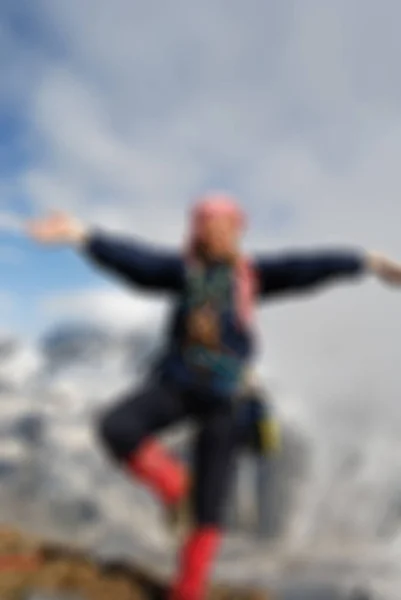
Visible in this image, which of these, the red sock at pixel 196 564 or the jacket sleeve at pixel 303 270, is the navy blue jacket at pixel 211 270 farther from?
the red sock at pixel 196 564

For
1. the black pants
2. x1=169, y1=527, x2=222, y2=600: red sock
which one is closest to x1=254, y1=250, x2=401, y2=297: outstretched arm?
the black pants

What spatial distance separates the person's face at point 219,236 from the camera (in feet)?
25.5

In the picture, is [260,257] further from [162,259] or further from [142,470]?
[142,470]

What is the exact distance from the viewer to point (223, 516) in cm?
784

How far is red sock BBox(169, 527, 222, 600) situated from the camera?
7578mm

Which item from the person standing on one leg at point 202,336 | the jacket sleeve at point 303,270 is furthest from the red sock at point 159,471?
the jacket sleeve at point 303,270

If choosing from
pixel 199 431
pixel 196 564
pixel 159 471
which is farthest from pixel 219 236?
pixel 196 564

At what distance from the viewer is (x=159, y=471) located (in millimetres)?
7801

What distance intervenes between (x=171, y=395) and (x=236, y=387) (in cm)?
63

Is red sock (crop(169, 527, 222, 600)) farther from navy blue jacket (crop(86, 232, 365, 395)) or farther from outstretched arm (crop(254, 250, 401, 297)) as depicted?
outstretched arm (crop(254, 250, 401, 297))

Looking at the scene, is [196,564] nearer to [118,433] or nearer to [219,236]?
[118,433]

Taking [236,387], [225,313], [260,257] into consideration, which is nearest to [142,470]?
[236,387]

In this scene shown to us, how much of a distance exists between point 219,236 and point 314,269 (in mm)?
984

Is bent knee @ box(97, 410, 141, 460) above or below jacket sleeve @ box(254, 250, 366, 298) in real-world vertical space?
below
